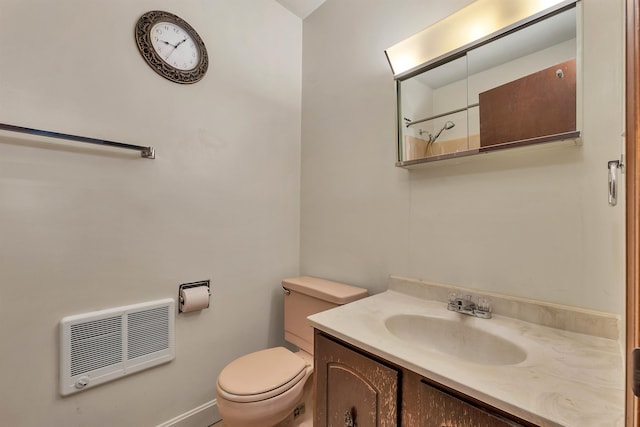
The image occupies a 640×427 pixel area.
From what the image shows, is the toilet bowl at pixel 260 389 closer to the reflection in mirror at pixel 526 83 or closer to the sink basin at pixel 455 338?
the sink basin at pixel 455 338

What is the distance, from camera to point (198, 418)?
151cm

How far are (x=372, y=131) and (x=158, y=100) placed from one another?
1.12 metres

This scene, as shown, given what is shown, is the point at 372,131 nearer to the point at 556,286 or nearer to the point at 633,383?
the point at 556,286

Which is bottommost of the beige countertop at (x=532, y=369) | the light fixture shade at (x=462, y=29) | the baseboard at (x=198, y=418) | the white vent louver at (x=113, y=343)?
the baseboard at (x=198, y=418)

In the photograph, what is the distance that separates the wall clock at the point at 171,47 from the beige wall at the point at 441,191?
73 cm

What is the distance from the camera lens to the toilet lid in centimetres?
119

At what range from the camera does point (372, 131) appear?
1553 mm

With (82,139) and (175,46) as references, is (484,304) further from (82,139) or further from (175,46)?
(175,46)

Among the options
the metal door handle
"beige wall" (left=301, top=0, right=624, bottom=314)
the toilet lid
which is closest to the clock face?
"beige wall" (left=301, top=0, right=624, bottom=314)

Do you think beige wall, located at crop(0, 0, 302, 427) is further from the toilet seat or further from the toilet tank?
the toilet seat

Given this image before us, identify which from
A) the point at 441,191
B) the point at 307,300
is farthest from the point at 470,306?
the point at 307,300

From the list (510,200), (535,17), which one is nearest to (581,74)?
(535,17)

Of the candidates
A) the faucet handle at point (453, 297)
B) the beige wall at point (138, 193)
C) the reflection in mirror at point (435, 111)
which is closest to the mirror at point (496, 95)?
the reflection in mirror at point (435, 111)

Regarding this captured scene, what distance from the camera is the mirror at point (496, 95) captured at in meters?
0.95
